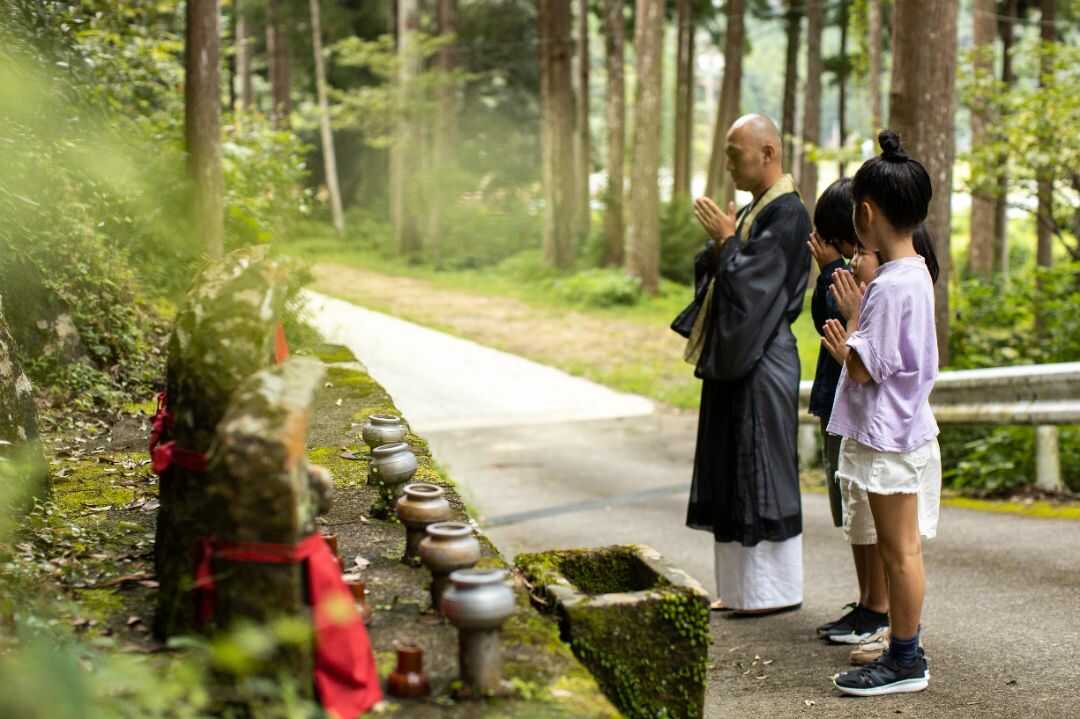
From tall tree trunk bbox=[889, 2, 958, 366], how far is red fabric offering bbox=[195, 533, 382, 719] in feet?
25.6

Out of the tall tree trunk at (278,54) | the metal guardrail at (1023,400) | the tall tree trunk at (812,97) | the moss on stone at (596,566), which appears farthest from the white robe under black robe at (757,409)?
the tall tree trunk at (278,54)

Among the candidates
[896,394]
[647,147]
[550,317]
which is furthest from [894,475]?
[647,147]

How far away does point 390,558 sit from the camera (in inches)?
164

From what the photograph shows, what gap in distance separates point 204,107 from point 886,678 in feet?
25.0

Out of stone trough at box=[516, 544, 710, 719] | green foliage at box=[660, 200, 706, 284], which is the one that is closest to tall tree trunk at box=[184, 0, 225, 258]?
stone trough at box=[516, 544, 710, 719]

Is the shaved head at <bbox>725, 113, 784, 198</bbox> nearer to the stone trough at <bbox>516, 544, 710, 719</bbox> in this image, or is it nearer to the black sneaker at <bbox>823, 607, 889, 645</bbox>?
the black sneaker at <bbox>823, 607, 889, 645</bbox>

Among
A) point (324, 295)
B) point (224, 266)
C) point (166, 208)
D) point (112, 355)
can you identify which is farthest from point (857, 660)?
point (324, 295)

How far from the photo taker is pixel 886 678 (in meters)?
4.53

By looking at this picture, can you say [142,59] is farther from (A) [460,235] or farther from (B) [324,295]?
(A) [460,235]

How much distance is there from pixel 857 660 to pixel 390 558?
2169 millimetres

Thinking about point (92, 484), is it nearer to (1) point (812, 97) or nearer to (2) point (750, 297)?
(2) point (750, 297)

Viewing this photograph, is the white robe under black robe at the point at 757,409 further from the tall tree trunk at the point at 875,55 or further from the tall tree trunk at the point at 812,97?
the tall tree trunk at the point at 812,97

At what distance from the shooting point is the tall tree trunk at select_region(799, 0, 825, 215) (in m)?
27.6

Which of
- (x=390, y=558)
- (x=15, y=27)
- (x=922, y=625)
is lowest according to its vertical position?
(x=922, y=625)
